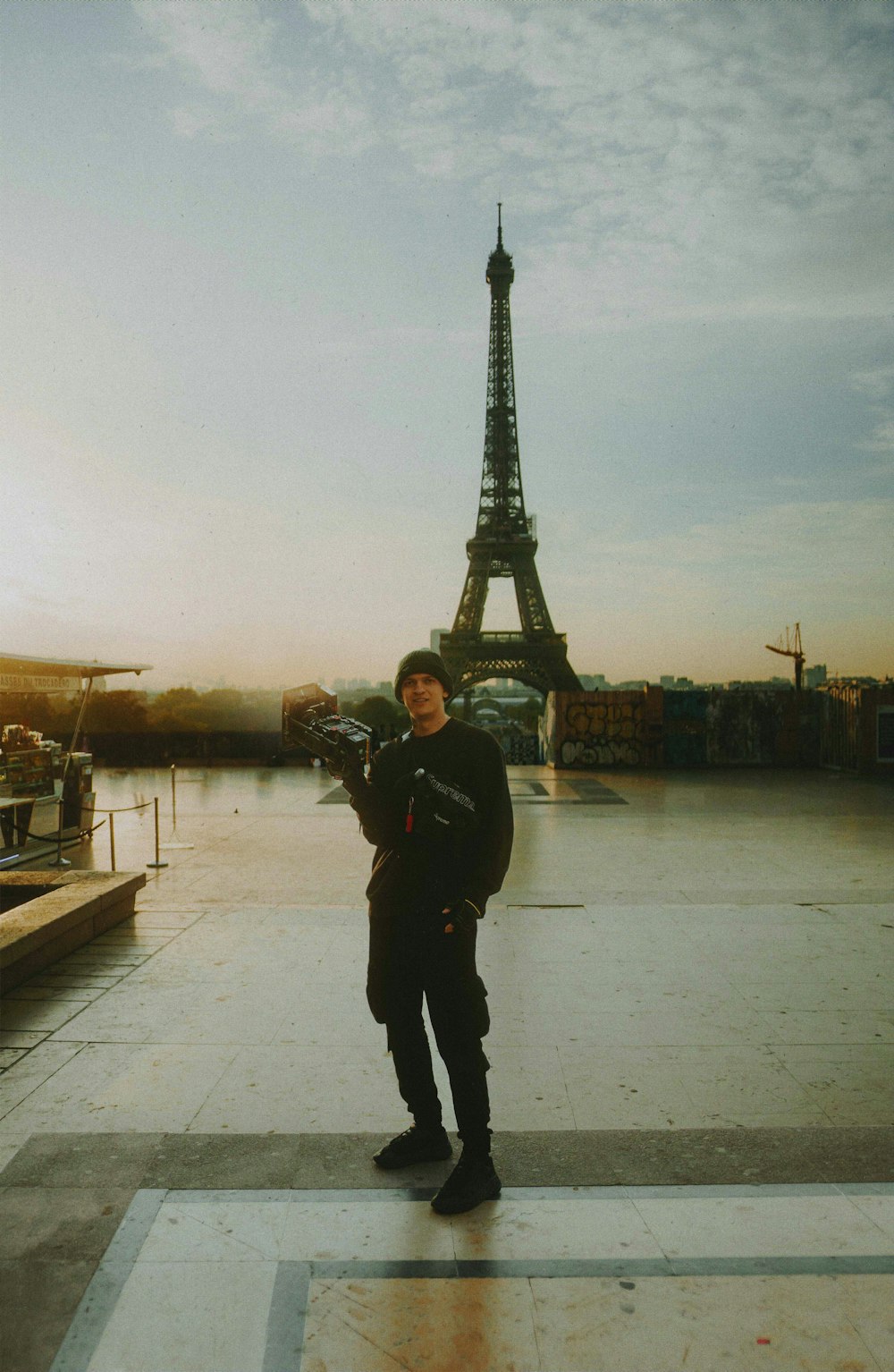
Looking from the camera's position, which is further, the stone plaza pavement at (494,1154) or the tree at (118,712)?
the tree at (118,712)

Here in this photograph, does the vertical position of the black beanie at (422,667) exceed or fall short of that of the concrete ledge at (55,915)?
it exceeds it

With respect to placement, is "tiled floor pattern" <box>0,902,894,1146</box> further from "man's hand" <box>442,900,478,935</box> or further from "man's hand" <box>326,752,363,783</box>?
"man's hand" <box>326,752,363,783</box>

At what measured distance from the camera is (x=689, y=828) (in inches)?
455

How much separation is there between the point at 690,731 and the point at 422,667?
1954cm

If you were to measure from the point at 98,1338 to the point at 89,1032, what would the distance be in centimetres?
228

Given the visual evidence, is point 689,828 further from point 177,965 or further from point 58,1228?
point 58,1228

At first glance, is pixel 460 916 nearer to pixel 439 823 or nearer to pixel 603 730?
pixel 439 823

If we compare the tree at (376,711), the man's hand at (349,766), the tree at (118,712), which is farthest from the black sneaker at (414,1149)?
the tree at (376,711)

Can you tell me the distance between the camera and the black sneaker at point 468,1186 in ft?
9.32

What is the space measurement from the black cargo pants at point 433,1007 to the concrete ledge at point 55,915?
9.29ft

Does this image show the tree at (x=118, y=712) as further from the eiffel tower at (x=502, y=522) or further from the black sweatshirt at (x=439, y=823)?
the black sweatshirt at (x=439, y=823)

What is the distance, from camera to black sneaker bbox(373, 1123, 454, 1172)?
314 centimetres

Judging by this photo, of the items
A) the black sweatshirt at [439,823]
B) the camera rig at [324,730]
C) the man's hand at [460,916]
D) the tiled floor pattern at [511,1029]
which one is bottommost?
the tiled floor pattern at [511,1029]

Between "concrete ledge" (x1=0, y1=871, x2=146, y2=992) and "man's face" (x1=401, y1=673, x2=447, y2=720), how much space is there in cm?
316
